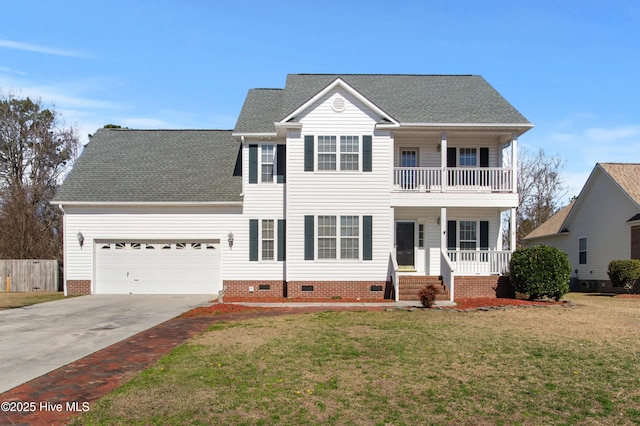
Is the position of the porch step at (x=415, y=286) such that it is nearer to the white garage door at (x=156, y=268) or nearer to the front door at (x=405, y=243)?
the front door at (x=405, y=243)

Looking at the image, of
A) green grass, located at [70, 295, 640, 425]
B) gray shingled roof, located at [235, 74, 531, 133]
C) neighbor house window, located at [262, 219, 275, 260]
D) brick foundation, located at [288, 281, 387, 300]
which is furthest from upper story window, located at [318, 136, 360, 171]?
green grass, located at [70, 295, 640, 425]

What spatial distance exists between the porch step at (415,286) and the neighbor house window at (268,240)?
5.12m

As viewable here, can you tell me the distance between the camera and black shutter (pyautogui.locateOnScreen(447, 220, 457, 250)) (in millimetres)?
19703

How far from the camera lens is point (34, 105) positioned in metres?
35.2

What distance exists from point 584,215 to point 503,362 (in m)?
22.9

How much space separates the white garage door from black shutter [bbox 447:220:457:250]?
9409mm

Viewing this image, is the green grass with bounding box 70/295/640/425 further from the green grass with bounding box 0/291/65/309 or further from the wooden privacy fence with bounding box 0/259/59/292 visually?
the wooden privacy fence with bounding box 0/259/59/292

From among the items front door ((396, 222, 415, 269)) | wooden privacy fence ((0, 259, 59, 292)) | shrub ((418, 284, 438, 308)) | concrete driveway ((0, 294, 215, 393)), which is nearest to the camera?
concrete driveway ((0, 294, 215, 393))

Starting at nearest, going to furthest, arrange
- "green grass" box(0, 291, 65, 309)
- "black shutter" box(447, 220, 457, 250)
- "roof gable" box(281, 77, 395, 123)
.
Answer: "green grass" box(0, 291, 65, 309) < "roof gable" box(281, 77, 395, 123) < "black shutter" box(447, 220, 457, 250)

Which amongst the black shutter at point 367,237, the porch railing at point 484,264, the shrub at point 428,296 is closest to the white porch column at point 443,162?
the porch railing at point 484,264

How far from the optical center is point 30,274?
23281mm

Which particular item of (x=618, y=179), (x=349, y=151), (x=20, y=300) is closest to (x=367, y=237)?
(x=349, y=151)

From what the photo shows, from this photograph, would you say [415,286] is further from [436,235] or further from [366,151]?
[366,151]

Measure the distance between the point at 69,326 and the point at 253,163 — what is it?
9220mm
